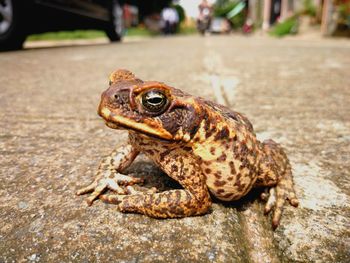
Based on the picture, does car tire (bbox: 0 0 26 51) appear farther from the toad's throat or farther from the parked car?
the toad's throat

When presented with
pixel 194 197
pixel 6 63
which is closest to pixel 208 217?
pixel 194 197

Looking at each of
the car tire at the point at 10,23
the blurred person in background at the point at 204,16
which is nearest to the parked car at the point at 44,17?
the car tire at the point at 10,23

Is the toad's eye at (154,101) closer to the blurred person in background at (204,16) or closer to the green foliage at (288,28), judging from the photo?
the green foliage at (288,28)

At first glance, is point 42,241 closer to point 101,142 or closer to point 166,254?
point 166,254

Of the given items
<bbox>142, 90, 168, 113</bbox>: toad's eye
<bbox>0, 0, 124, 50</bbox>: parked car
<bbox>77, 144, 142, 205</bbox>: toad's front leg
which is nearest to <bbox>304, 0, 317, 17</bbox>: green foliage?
<bbox>0, 0, 124, 50</bbox>: parked car

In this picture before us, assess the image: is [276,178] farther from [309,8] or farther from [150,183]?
[309,8]

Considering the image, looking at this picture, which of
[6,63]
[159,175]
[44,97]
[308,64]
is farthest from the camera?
[308,64]
